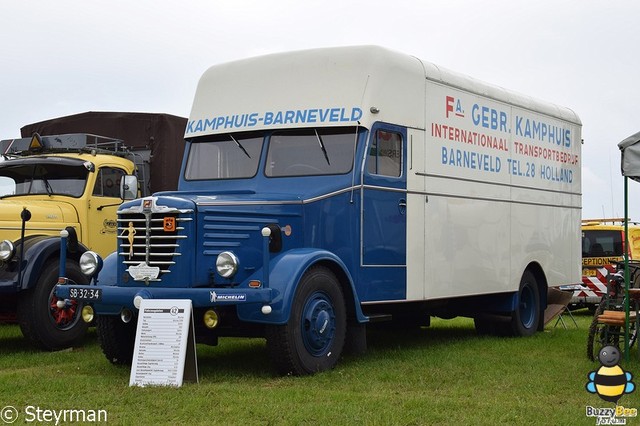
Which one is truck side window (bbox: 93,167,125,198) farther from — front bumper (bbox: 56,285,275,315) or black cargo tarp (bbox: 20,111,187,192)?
front bumper (bbox: 56,285,275,315)

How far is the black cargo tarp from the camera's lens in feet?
40.3

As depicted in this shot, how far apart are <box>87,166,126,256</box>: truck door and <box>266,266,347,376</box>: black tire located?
3.97 meters

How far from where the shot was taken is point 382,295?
31.0ft

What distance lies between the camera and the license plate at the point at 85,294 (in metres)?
8.14

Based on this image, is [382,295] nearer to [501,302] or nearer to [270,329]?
[270,329]

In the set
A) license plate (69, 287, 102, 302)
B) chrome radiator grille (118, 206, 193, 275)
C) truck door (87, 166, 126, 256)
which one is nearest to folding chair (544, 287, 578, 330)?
truck door (87, 166, 126, 256)

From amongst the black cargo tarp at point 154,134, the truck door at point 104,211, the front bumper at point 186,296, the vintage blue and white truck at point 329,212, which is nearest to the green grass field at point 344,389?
the vintage blue and white truck at point 329,212

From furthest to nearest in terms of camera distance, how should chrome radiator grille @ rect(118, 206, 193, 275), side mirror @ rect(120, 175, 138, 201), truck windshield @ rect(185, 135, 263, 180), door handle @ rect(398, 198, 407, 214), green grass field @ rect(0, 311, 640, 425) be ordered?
side mirror @ rect(120, 175, 138, 201)
door handle @ rect(398, 198, 407, 214)
truck windshield @ rect(185, 135, 263, 180)
chrome radiator grille @ rect(118, 206, 193, 275)
green grass field @ rect(0, 311, 640, 425)

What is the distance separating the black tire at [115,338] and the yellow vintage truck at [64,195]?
0.43m

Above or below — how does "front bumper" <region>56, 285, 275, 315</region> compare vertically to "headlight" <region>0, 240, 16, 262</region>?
below

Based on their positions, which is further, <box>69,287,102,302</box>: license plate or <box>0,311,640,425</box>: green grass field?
<box>69,287,102,302</box>: license plate

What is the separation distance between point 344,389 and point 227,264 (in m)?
1.44

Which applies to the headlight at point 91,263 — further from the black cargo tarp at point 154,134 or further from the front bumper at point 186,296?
the black cargo tarp at point 154,134

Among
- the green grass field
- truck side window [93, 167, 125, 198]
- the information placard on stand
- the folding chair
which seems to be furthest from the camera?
the folding chair
